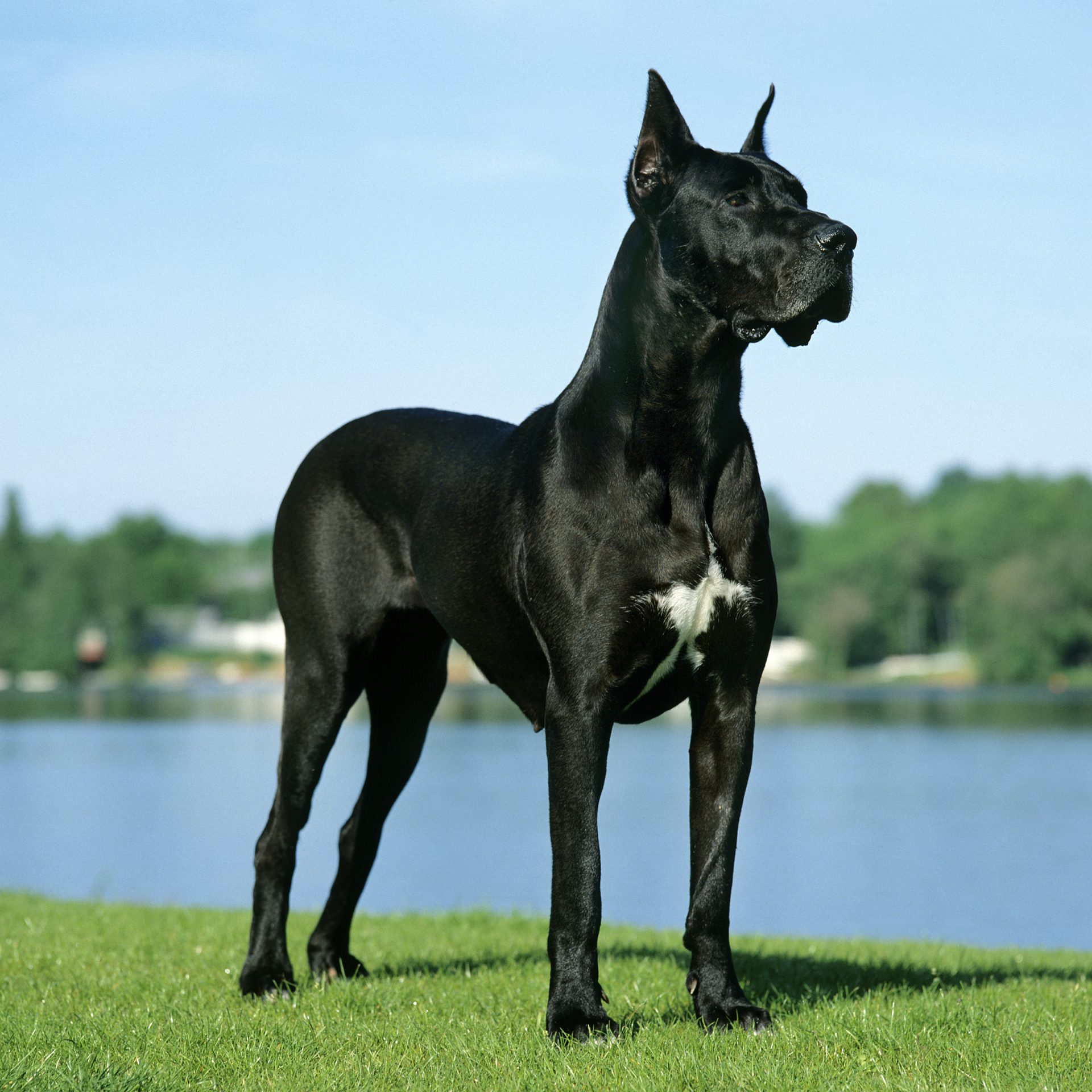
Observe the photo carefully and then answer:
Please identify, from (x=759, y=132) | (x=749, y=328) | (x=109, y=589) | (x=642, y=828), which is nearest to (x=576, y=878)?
(x=749, y=328)

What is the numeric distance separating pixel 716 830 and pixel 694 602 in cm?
81

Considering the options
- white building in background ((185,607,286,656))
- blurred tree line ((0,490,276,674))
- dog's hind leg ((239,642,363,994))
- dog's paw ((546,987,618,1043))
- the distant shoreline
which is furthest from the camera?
white building in background ((185,607,286,656))

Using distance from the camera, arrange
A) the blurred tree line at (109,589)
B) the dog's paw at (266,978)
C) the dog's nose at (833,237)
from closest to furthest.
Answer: the dog's nose at (833,237) → the dog's paw at (266,978) → the blurred tree line at (109,589)

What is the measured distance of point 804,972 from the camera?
6238 millimetres

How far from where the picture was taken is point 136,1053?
439cm

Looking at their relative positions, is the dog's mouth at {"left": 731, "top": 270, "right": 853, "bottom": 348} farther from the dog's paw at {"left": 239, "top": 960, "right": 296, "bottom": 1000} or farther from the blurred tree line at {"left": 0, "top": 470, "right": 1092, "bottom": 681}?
the blurred tree line at {"left": 0, "top": 470, "right": 1092, "bottom": 681}

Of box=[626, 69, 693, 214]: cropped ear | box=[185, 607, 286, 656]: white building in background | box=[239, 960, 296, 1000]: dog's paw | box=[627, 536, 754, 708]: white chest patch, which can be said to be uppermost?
box=[626, 69, 693, 214]: cropped ear

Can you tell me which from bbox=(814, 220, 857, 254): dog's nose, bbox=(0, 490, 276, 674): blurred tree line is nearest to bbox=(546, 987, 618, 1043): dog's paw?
bbox=(814, 220, 857, 254): dog's nose

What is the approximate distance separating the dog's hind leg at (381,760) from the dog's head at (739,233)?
2336 mm

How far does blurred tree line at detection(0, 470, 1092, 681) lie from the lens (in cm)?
9506

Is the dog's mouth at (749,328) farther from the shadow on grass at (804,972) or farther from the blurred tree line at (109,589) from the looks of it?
the blurred tree line at (109,589)

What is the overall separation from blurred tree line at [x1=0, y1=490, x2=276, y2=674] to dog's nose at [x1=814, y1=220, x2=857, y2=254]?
127006 millimetres

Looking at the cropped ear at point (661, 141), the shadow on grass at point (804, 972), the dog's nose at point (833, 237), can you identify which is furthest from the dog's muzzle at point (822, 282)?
the shadow on grass at point (804, 972)

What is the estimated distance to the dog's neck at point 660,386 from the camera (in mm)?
4652
